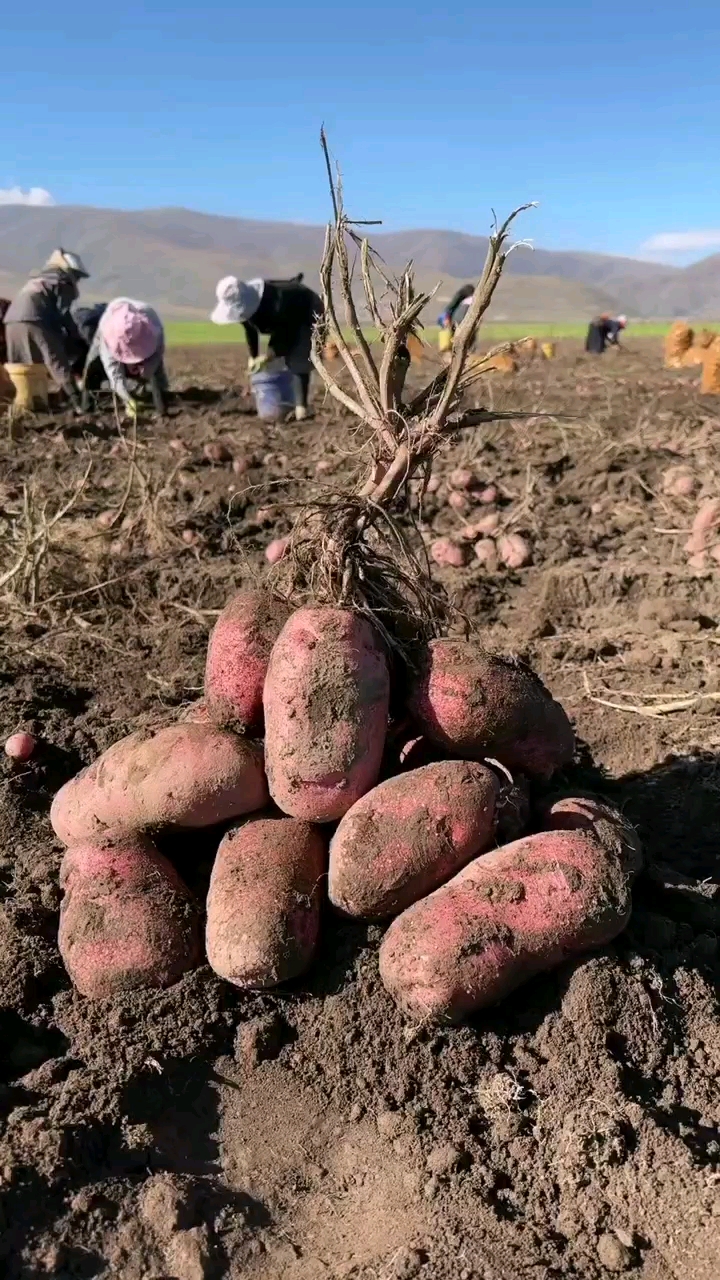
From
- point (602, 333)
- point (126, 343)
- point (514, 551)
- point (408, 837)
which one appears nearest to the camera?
point (408, 837)

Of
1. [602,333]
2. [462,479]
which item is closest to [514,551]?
[462,479]

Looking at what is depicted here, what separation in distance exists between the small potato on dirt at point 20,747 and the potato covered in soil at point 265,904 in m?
1.02

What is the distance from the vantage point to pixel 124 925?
211cm

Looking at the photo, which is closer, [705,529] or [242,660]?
[242,660]

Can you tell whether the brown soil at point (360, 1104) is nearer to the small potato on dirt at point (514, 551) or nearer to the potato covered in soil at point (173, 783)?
the potato covered in soil at point (173, 783)

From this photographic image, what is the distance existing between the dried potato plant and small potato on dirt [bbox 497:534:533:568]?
2.73 metres

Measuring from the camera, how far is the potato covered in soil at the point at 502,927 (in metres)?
1.96

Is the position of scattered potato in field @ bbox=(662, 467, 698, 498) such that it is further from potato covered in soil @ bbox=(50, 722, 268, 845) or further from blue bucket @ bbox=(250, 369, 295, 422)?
blue bucket @ bbox=(250, 369, 295, 422)

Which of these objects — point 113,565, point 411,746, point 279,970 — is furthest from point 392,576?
point 113,565

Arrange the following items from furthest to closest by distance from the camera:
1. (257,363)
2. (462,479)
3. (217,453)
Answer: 1. (257,363)
2. (217,453)
3. (462,479)

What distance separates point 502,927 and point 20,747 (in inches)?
67.0

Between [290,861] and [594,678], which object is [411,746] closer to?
[290,861]

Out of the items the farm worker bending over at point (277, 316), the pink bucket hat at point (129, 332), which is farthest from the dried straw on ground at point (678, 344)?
the pink bucket hat at point (129, 332)

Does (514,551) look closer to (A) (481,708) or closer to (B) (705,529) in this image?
(B) (705,529)
